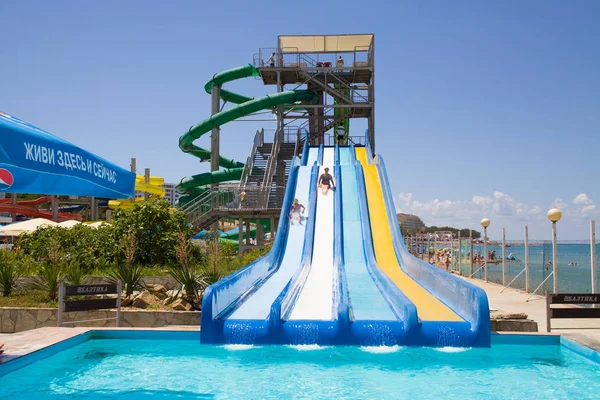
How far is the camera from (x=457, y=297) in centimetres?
909

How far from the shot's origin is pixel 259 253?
17.3 meters

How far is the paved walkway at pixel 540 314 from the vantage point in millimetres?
7691

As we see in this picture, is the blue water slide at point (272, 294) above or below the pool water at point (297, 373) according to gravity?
above

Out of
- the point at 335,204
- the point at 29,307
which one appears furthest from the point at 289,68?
the point at 29,307

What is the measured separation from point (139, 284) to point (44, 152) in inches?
260

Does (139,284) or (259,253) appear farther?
(259,253)

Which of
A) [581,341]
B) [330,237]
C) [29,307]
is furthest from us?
[330,237]

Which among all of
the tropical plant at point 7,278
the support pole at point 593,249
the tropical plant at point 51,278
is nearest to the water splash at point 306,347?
the tropical plant at point 51,278

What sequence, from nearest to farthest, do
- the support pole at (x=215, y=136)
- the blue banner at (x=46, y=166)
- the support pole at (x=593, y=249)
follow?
1. the blue banner at (x=46, y=166)
2. the support pole at (x=593, y=249)
3. the support pole at (x=215, y=136)

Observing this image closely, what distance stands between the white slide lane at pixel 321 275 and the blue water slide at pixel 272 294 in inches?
14.2

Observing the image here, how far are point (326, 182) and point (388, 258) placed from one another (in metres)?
5.30

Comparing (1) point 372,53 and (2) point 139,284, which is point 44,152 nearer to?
(2) point 139,284

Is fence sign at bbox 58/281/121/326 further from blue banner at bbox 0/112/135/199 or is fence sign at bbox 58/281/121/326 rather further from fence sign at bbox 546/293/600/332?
fence sign at bbox 546/293/600/332

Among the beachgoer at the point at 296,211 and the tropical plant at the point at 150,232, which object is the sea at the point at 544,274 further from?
the tropical plant at the point at 150,232
